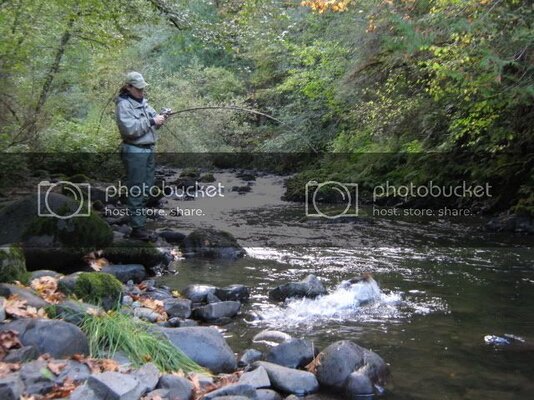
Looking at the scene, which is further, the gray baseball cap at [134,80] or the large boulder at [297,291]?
the gray baseball cap at [134,80]

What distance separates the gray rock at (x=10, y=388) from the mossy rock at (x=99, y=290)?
5.17ft

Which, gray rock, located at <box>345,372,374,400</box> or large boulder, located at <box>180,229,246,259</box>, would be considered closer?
gray rock, located at <box>345,372,374,400</box>

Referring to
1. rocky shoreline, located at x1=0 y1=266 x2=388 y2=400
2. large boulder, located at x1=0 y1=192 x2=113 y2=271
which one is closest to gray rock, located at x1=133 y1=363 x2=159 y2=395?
rocky shoreline, located at x1=0 y1=266 x2=388 y2=400

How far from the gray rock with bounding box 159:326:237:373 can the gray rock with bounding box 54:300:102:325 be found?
57cm

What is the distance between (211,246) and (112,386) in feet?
16.5

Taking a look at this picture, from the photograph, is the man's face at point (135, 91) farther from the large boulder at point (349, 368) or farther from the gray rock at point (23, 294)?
the large boulder at point (349, 368)

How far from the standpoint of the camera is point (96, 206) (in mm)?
11523

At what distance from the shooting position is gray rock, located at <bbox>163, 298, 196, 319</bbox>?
17.8 ft

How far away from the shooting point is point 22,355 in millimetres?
3631

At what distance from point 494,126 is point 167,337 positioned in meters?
8.58

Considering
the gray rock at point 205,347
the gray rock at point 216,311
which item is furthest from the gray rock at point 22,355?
the gray rock at point 216,311

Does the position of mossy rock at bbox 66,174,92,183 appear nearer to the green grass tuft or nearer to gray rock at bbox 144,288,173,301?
gray rock at bbox 144,288,173,301

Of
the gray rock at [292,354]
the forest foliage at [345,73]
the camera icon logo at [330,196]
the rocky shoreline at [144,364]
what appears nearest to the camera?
the rocky shoreline at [144,364]

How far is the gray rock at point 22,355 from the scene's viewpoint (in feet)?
11.8
